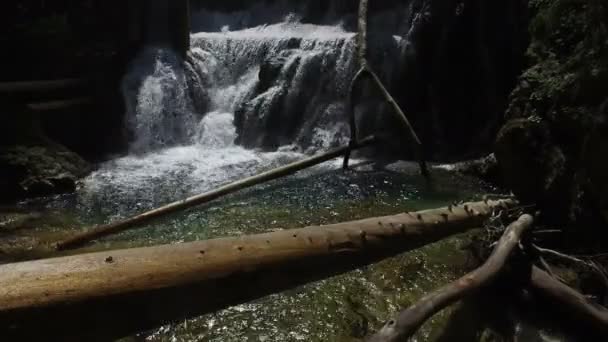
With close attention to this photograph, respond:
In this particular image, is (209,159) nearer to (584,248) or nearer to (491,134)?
(491,134)

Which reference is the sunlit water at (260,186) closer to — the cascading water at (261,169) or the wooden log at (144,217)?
the cascading water at (261,169)

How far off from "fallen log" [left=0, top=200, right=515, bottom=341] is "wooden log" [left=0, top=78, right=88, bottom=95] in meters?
8.31

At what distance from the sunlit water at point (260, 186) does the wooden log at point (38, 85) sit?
1576 mm

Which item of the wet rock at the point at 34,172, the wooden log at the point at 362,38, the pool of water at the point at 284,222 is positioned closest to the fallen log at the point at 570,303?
the pool of water at the point at 284,222

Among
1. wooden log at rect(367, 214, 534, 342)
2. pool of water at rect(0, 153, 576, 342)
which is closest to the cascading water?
pool of water at rect(0, 153, 576, 342)

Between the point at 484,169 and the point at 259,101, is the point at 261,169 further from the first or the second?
the point at 484,169

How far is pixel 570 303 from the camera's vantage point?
3.16 meters

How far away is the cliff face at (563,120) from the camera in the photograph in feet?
13.5

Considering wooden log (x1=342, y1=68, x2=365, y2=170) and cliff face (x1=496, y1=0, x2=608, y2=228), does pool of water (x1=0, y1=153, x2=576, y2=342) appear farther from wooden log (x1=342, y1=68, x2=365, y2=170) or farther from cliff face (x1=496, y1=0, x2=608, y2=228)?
cliff face (x1=496, y1=0, x2=608, y2=228)

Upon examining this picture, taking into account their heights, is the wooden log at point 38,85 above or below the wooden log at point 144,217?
above

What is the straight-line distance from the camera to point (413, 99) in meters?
11.6

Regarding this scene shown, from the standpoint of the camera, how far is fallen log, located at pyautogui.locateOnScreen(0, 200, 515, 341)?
1870 millimetres

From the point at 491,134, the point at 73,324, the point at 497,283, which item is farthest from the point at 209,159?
the point at 73,324

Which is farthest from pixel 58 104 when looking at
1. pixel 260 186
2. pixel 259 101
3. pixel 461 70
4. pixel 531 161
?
pixel 531 161
